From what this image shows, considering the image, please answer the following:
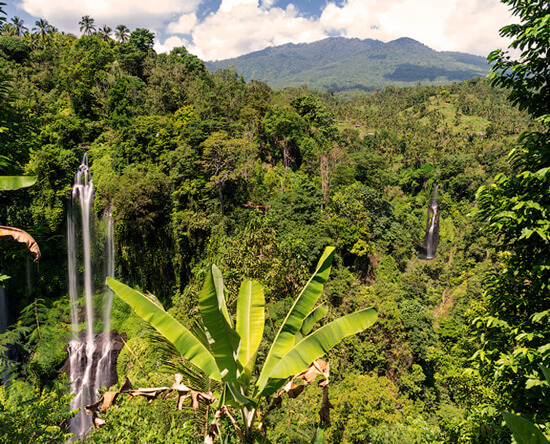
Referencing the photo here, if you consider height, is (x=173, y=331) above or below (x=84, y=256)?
above

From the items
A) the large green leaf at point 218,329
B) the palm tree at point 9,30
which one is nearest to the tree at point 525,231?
the large green leaf at point 218,329

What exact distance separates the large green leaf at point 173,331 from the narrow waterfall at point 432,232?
47449 mm

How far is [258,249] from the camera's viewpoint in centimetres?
1235

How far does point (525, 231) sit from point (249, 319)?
3.63 meters

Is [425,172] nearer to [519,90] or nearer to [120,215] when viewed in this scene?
[120,215]

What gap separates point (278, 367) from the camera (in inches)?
123

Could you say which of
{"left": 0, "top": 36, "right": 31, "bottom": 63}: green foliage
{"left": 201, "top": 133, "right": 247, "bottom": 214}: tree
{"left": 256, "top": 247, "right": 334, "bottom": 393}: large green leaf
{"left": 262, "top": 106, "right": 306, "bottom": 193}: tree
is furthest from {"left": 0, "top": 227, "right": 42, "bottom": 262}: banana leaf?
{"left": 0, "top": 36, "right": 31, "bottom": 63}: green foliage

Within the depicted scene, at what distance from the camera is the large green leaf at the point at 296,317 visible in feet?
11.5

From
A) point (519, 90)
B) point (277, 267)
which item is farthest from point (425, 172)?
point (519, 90)

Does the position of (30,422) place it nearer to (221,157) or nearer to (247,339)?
(247,339)

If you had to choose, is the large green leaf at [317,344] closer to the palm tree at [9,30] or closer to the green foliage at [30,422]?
the green foliage at [30,422]

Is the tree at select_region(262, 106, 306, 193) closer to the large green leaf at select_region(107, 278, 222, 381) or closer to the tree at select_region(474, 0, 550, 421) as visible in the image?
the tree at select_region(474, 0, 550, 421)

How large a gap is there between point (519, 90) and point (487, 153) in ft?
215

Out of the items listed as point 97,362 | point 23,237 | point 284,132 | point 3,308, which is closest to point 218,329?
point 23,237
